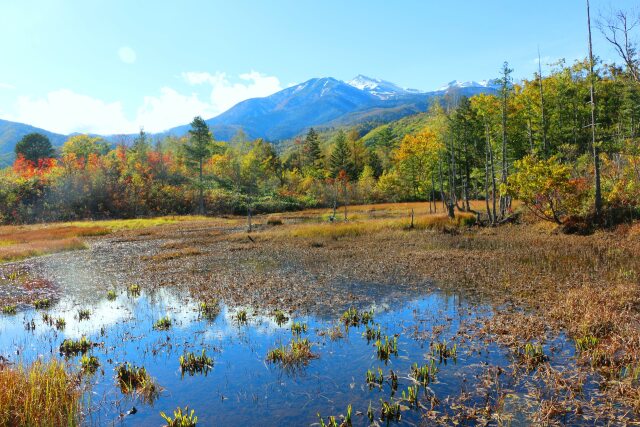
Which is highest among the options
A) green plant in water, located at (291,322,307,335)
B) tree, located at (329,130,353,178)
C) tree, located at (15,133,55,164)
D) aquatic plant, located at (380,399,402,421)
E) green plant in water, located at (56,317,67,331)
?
tree, located at (15,133,55,164)

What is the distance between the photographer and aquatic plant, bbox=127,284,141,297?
1761 centimetres

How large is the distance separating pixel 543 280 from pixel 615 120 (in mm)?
58660

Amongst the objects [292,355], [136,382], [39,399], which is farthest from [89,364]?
[292,355]

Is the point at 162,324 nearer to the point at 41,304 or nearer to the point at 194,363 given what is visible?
the point at 194,363

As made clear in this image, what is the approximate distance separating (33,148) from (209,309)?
342 ft

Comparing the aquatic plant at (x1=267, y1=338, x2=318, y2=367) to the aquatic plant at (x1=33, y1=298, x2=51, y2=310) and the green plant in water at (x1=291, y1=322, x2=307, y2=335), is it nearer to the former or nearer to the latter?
the green plant in water at (x1=291, y1=322, x2=307, y2=335)

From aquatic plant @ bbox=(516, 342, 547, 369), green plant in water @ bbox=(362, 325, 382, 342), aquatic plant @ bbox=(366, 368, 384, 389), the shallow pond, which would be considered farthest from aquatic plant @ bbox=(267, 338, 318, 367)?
aquatic plant @ bbox=(516, 342, 547, 369)

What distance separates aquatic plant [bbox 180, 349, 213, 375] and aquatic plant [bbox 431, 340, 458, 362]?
576 centimetres

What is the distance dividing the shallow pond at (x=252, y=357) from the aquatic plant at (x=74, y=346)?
11.2 inches

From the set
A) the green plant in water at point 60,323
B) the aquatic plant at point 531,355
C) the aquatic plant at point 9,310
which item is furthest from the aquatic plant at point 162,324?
the aquatic plant at point 531,355

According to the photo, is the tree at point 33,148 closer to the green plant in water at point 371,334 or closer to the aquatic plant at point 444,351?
the green plant in water at point 371,334

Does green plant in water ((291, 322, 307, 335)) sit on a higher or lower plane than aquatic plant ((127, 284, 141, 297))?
lower

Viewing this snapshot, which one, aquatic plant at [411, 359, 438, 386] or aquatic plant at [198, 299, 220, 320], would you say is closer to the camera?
aquatic plant at [411, 359, 438, 386]

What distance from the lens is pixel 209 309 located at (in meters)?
14.8
